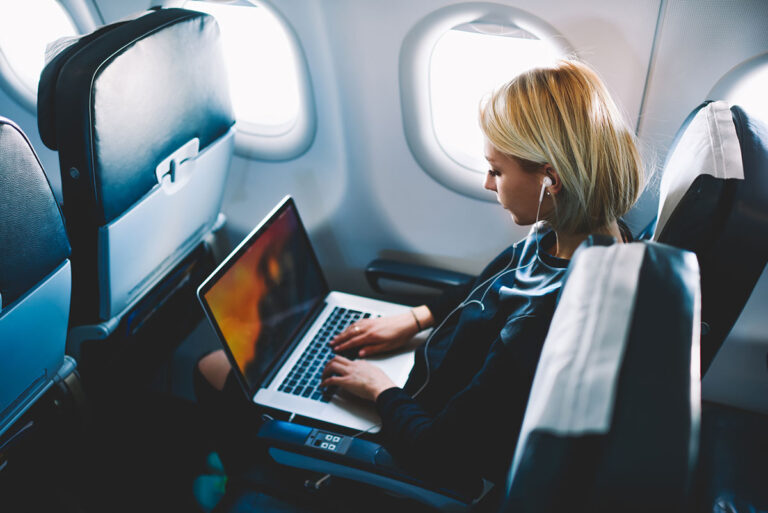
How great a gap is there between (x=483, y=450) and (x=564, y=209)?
0.53m

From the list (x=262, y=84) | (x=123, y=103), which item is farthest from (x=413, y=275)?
(x=123, y=103)

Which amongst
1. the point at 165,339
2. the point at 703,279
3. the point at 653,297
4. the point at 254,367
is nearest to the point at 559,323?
the point at 653,297

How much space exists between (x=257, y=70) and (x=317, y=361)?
118 centimetres

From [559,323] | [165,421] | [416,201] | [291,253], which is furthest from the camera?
[165,421]

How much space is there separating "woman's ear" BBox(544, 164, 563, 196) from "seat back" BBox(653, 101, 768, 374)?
8.3 inches

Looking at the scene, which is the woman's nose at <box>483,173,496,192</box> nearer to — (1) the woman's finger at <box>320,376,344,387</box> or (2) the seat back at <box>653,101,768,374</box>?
(2) the seat back at <box>653,101,768,374</box>

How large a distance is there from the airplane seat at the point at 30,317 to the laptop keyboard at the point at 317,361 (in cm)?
57

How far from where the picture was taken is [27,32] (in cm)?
241

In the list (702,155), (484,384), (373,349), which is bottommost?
(373,349)

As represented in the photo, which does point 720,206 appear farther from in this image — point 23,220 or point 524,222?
point 23,220

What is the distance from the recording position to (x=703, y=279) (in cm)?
93

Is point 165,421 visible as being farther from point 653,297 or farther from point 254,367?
point 653,297

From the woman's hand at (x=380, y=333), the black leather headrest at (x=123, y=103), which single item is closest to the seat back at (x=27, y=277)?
the black leather headrest at (x=123, y=103)

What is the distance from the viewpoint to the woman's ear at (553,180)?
3.74 ft
